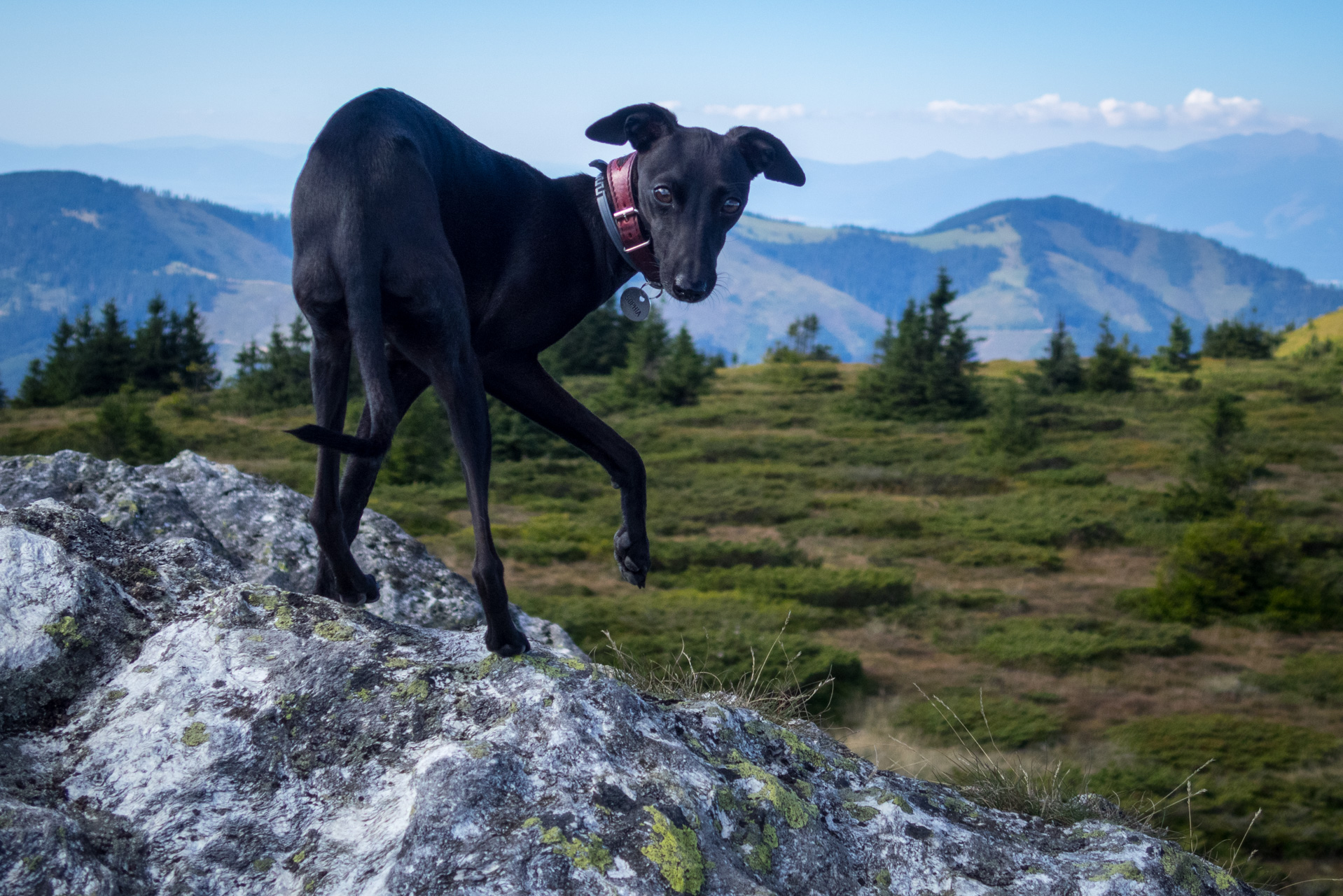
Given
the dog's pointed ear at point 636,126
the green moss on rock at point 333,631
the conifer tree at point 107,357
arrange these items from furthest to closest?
1. the conifer tree at point 107,357
2. the dog's pointed ear at point 636,126
3. the green moss on rock at point 333,631

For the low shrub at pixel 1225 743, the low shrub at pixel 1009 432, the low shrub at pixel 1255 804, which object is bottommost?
the low shrub at pixel 1225 743

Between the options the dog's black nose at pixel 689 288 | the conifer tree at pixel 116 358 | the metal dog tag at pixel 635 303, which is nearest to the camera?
the dog's black nose at pixel 689 288

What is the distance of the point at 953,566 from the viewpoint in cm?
1962

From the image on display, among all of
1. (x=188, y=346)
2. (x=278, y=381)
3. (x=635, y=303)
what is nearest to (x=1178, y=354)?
(x=278, y=381)

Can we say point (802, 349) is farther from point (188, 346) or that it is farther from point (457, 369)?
point (457, 369)

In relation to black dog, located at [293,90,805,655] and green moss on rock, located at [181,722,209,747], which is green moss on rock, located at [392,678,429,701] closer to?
black dog, located at [293,90,805,655]

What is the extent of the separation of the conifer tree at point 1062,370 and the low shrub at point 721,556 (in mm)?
29036

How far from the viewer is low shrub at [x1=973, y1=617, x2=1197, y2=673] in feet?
45.9

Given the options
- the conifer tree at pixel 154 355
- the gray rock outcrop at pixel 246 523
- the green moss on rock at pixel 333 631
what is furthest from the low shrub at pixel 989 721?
the conifer tree at pixel 154 355

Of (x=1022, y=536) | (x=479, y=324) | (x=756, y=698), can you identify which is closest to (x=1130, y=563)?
(x=1022, y=536)

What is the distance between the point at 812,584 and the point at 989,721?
6407 millimetres

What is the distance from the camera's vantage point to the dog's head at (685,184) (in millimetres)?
Answer: 3797

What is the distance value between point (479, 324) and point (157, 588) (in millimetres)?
1648

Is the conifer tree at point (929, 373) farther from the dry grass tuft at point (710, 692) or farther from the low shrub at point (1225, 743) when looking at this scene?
the dry grass tuft at point (710, 692)
